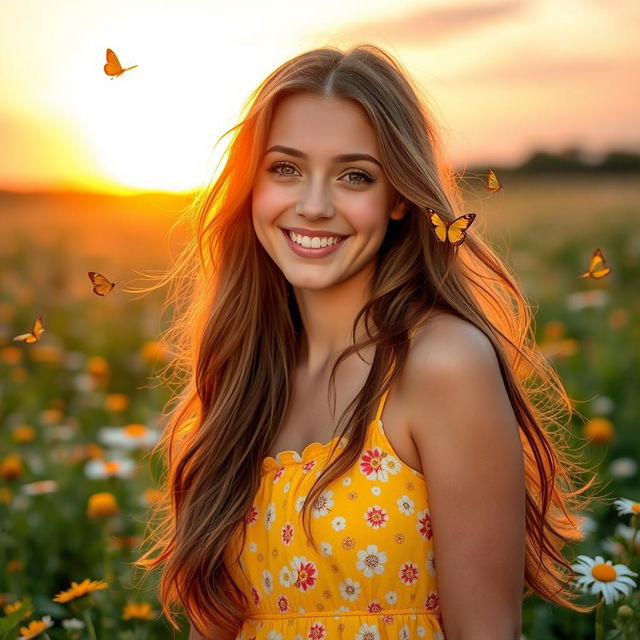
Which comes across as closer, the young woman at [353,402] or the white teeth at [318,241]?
the young woman at [353,402]

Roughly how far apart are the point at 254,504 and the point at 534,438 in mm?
580

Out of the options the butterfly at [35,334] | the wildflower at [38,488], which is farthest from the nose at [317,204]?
the wildflower at [38,488]

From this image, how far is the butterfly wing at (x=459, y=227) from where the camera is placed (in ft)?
6.15

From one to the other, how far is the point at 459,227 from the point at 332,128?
1.05 feet

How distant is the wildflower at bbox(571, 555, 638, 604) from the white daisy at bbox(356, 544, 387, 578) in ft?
1.57

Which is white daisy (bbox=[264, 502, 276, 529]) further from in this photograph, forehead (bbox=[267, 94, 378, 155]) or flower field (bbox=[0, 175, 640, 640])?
forehead (bbox=[267, 94, 378, 155])

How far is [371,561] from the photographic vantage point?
1860 millimetres

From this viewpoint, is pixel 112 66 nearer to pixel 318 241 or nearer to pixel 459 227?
pixel 318 241

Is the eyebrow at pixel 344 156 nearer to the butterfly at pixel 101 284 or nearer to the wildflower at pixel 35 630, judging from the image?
the butterfly at pixel 101 284

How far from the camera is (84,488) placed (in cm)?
383

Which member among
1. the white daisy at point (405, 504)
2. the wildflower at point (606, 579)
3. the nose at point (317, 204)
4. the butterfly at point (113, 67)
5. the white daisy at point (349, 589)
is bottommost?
the wildflower at point (606, 579)

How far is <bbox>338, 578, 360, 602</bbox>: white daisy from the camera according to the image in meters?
1.89

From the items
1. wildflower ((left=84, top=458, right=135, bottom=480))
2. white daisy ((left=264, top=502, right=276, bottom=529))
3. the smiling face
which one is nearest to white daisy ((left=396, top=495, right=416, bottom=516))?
white daisy ((left=264, top=502, right=276, bottom=529))

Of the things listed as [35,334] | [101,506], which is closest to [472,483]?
[35,334]
